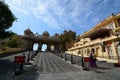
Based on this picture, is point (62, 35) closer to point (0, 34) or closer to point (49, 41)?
point (49, 41)

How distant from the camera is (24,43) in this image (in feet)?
207

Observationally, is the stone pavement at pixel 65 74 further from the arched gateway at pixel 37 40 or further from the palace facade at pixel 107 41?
the arched gateway at pixel 37 40

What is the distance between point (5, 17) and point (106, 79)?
22.9 m

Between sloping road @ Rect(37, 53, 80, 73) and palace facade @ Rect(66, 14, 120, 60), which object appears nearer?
sloping road @ Rect(37, 53, 80, 73)

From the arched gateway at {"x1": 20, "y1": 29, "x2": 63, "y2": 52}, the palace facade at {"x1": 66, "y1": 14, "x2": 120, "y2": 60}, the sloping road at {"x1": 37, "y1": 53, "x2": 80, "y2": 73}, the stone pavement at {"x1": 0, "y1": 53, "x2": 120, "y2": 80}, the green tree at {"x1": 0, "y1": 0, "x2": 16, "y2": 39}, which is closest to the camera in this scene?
the stone pavement at {"x1": 0, "y1": 53, "x2": 120, "y2": 80}

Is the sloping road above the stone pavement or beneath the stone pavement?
above

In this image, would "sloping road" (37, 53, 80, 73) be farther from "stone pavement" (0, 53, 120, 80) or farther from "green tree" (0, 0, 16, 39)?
"green tree" (0, 0, 16, 39)

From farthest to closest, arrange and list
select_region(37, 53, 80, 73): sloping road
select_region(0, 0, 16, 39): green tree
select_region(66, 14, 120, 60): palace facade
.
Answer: select_region(66, 14, 120, 60): palace facade
select_region(0, 0, 16, 39): green tree
select_region(37, 53, 80, 73): sloping road

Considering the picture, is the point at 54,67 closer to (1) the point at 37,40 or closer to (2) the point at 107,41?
(2) the point at 107,41

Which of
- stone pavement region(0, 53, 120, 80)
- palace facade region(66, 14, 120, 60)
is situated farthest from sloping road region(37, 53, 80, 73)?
palace facade region(66, 14, 120, 60)

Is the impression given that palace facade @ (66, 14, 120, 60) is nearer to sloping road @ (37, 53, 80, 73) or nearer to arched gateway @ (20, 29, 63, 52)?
sloping road @ (37, 53, 80, 73)

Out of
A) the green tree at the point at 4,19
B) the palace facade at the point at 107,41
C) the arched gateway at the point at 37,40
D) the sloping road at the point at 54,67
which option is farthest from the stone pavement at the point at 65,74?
the arched gateway at the point at 37,40

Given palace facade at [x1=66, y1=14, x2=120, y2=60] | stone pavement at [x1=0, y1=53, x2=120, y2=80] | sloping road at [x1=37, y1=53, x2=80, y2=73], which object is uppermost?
palace facade at [x1=66, y1=14, x2=120, y2=60]

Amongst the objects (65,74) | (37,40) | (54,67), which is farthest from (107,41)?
(37,40)
